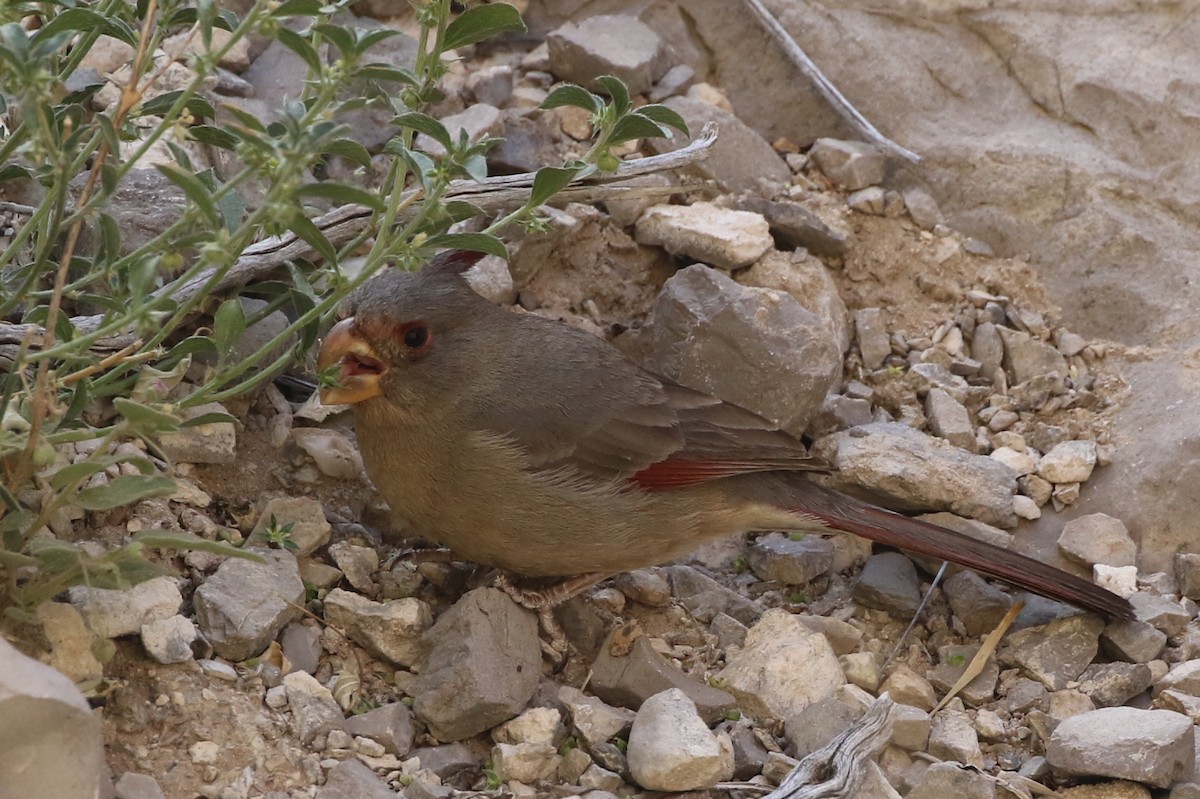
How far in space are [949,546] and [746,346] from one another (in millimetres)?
899

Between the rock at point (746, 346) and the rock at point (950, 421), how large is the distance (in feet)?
1.16

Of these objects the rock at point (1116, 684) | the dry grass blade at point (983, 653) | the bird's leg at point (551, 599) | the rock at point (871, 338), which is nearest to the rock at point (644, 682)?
the bird's leg at point (551, 599)

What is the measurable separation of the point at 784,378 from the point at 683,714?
4.71 ft

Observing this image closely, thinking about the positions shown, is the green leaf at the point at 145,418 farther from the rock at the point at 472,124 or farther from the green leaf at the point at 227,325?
the rock at the point at 472,124

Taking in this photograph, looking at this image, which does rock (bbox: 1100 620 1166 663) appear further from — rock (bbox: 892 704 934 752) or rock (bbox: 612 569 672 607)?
rock (bbox: 612 569 672 607)

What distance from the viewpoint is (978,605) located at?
416 cm

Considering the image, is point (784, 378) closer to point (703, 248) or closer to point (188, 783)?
point (703, 248)

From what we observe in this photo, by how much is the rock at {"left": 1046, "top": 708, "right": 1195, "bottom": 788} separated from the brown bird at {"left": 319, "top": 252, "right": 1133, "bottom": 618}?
0.60 m

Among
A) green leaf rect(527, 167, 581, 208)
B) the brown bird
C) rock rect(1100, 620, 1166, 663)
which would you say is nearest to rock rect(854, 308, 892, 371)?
the brown bird

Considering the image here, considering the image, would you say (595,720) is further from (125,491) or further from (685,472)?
(125,491)

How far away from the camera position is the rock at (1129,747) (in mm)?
3314

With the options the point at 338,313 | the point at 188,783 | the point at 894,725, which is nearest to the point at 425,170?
the point at 338,313

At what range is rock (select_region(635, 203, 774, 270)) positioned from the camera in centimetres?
479

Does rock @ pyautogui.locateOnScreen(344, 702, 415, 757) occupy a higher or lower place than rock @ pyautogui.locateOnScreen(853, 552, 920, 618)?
higher
